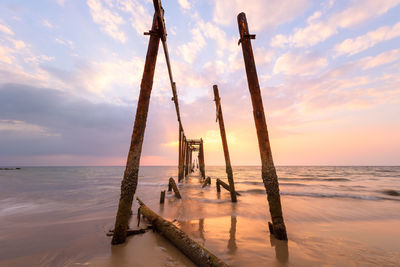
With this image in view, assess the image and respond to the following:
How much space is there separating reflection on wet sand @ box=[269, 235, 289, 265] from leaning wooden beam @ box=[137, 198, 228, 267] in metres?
1.71

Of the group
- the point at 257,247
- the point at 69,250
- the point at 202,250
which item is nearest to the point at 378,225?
the point at 257,247

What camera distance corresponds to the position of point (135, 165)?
3.84m

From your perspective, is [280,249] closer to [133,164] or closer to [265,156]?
[265,156]

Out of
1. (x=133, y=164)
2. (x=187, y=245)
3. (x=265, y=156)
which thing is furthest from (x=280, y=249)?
(x=133, y=164)

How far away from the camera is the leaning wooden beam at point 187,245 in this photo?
2.57 metres

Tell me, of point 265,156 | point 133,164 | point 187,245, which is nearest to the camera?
point 187,245

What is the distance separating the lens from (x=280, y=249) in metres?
3.84

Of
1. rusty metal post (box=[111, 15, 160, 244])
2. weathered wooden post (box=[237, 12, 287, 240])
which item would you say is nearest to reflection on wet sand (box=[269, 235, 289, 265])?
weathered wooden post (box=[237, 12, 287, 240])

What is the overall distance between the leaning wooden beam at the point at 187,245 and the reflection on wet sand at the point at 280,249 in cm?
171

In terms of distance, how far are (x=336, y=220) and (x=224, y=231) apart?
4.60 m

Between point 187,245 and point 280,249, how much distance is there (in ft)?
7.15

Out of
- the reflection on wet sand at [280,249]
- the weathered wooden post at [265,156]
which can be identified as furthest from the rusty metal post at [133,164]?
the reflection on wet sand at [280,249]

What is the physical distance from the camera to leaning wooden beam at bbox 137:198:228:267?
2.57 meters

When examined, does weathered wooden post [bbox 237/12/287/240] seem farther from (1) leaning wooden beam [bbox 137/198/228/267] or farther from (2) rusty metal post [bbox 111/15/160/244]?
(2) rusty metal post [bbox 111/15/160/244]
